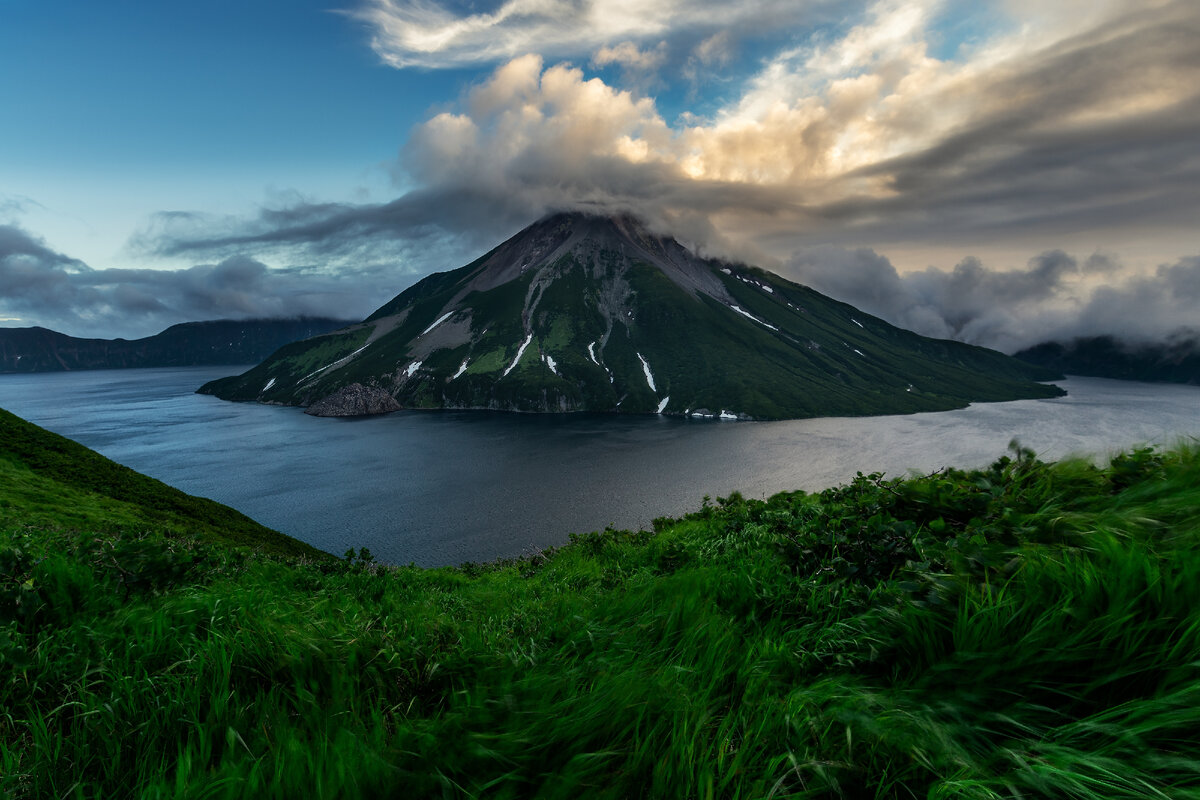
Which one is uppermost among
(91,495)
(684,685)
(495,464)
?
(684,685)

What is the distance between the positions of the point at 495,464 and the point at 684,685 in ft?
415

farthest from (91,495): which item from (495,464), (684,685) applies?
(495,464)

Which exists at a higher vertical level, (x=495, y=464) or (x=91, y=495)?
(x=91, y=495)

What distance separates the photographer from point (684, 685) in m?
2.71

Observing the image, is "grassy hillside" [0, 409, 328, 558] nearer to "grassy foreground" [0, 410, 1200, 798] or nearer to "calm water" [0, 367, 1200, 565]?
"grassy foreground" [0, 410, 1200, 798]

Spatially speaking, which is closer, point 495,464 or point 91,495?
point 91,495

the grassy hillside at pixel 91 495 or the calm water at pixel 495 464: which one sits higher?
the grassy hillside at pixel 91 495

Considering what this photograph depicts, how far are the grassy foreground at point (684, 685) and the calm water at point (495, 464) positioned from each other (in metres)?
66.9

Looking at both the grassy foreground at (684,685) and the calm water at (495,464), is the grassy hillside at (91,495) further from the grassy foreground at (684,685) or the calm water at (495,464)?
the calm water at (495,464)

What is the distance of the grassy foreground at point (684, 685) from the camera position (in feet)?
6.40

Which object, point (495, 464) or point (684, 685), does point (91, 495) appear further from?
point (495, 464)

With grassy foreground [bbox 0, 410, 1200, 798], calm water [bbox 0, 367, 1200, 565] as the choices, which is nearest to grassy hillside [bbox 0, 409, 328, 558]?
grassy foreground [bbox 0, 410, 1200, 798]

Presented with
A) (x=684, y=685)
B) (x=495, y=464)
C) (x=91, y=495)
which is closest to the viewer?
(x=684, y=685)

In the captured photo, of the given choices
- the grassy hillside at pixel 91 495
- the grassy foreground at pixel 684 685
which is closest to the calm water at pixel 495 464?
the grassy hillside at pixel 91 495
